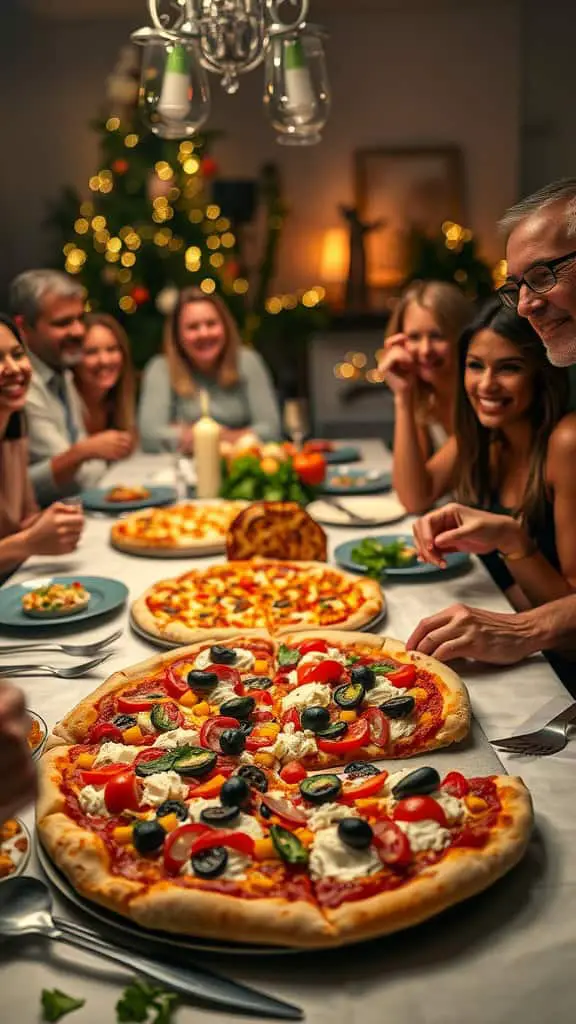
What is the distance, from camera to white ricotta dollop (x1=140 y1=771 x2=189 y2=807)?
4.92 feet

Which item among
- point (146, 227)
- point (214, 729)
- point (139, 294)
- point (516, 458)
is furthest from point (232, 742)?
point (146, 227)

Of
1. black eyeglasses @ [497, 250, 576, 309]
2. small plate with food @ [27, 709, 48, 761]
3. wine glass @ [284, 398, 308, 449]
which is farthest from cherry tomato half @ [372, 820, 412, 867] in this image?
wine glass @ [284, 398, 308, 449]

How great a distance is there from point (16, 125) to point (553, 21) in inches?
191

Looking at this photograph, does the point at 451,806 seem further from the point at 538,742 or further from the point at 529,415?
the point at 529,415

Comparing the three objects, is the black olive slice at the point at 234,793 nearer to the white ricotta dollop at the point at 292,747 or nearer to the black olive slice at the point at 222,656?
the white ricotta dollop at the point at 292,747

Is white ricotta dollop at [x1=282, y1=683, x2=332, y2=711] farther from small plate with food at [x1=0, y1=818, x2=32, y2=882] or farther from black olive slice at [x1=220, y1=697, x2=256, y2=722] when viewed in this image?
small plate with food at [x1=0, y1=818, x2=32, y2=882]

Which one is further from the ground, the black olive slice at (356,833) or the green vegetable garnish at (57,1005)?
the black olive slice at (356,833)

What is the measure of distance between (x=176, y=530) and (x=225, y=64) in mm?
1380

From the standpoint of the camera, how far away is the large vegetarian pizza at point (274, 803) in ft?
4.11

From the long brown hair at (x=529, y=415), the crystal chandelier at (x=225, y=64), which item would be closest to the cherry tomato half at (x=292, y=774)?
the long brown hair at (x=529, y=415)

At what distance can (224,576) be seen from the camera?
2713 millimetres

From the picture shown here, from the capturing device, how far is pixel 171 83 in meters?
2.95

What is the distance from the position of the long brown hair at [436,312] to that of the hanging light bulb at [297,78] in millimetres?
1132

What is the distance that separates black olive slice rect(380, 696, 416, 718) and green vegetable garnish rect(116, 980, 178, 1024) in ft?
Answer: 2.41
